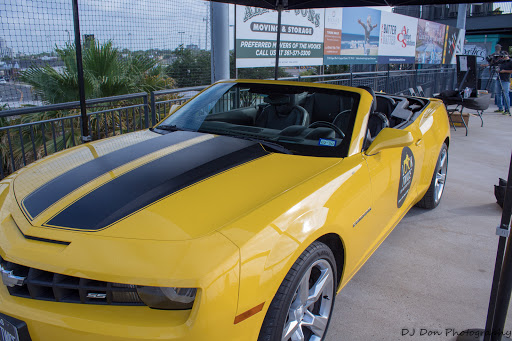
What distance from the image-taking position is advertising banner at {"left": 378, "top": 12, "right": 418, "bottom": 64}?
47.1ft

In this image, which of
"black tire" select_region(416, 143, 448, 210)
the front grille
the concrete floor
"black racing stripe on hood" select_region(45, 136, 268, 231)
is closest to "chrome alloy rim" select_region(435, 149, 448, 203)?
"black tire" select_region(416, 143, 448, 210)

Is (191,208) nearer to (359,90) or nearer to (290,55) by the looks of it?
(359,90)

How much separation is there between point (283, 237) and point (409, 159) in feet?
6.45

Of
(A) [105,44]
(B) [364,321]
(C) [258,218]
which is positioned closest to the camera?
(C) [258,218]

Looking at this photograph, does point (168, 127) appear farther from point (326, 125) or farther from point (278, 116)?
point (326, 125)

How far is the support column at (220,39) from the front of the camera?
273 inches

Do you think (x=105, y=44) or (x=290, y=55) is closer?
(x=105, y=44)

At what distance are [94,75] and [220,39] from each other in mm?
A: 2087

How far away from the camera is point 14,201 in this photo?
216 cm

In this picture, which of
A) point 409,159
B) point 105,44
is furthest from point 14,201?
point 105,44

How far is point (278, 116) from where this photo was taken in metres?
3.37

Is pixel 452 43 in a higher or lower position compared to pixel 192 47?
higher

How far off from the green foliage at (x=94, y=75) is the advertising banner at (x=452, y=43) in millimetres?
17162

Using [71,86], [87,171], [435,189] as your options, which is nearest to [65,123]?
[71,86]
